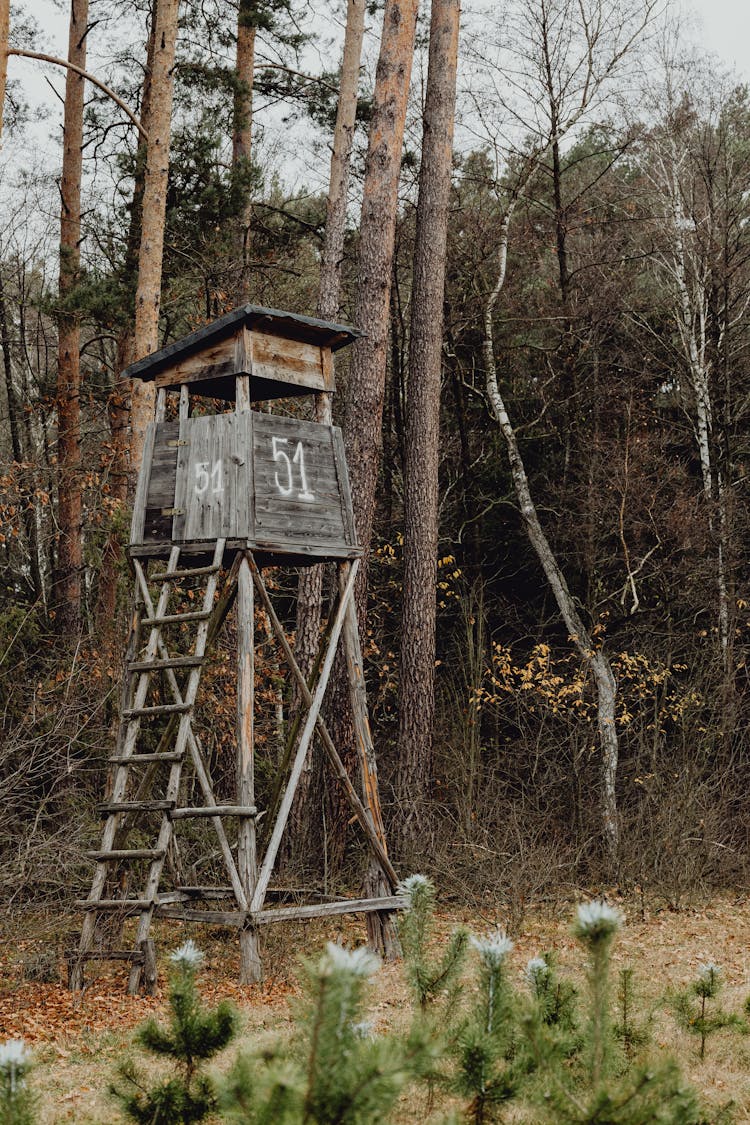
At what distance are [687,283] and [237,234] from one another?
7193 millimetres

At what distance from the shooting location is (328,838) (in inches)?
455

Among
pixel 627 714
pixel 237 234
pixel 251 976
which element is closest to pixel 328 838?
pixel 251 976

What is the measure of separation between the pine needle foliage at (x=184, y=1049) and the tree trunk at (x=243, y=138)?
11965 millimetres

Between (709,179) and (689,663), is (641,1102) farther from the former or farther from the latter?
(709,179)

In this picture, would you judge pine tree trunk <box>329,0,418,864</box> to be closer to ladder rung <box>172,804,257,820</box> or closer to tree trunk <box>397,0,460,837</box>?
tree trunk <box>397,0,460,837</box>

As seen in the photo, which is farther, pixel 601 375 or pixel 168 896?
pixel 601 375

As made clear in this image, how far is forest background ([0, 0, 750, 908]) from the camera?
12.2 metres

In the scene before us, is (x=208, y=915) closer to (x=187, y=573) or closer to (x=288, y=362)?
(x=187, y=573)

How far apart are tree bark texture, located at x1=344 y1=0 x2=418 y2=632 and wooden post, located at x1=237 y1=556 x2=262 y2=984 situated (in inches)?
137

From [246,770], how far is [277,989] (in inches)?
61.0

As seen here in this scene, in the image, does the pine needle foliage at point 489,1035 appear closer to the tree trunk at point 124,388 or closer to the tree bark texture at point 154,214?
the tree bark texture at point 154,214

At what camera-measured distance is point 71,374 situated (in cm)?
1506

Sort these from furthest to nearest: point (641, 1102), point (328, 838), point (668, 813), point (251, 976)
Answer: point (668, 813), point (328, 838), point (251, 976), point (641, 1102)

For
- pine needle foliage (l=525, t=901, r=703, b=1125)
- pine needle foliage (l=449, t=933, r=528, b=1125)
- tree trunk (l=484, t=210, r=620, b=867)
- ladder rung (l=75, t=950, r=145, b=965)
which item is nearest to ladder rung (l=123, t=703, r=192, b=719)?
ladder rung (l=75, t=950, r=145, b=965)
